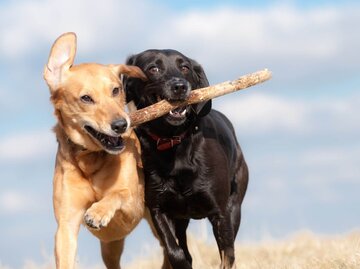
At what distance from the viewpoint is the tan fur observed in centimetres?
766

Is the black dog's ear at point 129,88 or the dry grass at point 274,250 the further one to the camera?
the dry grass at point 274,250

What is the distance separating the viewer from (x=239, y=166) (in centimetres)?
1009

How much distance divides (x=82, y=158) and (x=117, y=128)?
2.46 ft

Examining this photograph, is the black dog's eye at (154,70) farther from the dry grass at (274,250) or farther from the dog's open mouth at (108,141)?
the dry grass at (274,250)

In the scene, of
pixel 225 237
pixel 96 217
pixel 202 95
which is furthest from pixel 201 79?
pixel 96 217

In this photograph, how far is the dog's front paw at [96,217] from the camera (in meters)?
7.21

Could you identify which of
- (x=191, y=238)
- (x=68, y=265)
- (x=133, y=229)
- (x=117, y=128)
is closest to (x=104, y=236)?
(x=133, y=229)

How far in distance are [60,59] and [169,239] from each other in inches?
78.8

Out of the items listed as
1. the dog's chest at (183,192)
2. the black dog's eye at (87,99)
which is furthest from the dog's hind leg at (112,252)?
the black dog's eye at (87,99)

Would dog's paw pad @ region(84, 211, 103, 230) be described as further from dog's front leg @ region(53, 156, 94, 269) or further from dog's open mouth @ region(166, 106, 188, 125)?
dog's open mouth @ region(166, 106, 188, 125)

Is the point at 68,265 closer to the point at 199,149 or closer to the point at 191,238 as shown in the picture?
the point at 199,149

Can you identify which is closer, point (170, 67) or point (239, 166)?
point (170, 67)

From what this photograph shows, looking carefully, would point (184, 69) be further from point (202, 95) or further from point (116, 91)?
point (116, 91)

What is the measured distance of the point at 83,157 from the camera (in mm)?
7957
